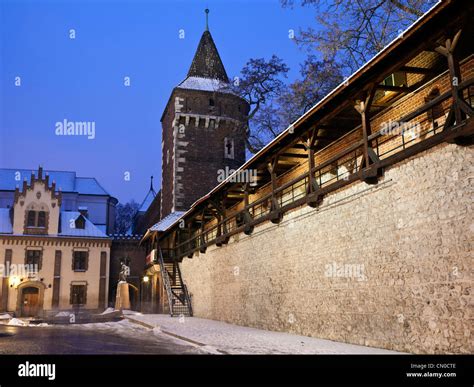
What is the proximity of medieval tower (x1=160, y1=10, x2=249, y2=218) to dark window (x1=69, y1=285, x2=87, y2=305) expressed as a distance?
862 cm

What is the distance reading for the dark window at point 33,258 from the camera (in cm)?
3609

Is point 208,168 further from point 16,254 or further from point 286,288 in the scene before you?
point 286,288

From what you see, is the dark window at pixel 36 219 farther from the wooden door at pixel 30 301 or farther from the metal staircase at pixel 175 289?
the metal staircase at pixel 175 289

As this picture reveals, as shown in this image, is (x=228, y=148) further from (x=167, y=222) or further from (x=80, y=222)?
(x=80, y=222)

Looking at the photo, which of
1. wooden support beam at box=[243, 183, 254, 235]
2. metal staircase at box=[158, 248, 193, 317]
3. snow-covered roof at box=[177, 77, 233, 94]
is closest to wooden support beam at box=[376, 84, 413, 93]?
wooden support beam at box=[243, 183, 254, 235]

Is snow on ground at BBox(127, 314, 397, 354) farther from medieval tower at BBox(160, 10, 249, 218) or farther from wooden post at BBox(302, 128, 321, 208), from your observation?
medieval tower at BBox(160, 10, 249, 218)

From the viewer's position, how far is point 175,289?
28.1m

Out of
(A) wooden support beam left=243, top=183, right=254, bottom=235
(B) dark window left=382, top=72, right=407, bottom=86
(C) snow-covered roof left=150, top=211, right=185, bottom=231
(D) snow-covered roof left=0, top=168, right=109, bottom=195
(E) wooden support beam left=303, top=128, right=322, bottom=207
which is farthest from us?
(D) snow-covered roof left=0, top=168, right=109, bottom=195

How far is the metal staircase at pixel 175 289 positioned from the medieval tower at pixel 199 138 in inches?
→ 192

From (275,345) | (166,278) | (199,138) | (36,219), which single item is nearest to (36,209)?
(36,219)

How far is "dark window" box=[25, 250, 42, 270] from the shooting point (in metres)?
36.1

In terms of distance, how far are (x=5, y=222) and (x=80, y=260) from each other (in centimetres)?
639

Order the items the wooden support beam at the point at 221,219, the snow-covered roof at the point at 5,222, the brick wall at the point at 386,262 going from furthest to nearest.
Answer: the snow-covered roof at the point at 5,222 < the wooden support beam at the point at 221,219 < the brick wall at the point at 386,262

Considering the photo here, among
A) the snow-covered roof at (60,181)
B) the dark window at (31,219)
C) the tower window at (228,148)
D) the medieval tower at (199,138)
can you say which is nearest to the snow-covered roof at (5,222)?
the dark window at (31,219)
